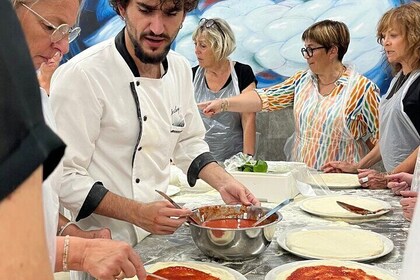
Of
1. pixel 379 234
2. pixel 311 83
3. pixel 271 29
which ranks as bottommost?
pixel 379 234

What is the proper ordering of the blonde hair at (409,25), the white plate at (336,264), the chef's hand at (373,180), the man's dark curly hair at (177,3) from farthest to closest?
the blonde hair at (409,25) → the chef's hand at (373,180) → the man's dark curly hair at (177,3) → the white plate at (336,264)

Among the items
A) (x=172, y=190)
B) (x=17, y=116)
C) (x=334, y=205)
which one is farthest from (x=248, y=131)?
(x=17, y=116)

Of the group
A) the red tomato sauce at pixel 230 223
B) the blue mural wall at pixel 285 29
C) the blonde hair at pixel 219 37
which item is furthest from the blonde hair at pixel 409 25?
the red tomato sauce at pixel 230 223

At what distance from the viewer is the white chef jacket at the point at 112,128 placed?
1.89 m

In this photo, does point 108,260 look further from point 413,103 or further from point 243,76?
point 243,76

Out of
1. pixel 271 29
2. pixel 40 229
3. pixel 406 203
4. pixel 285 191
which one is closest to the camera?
pixel 40 229

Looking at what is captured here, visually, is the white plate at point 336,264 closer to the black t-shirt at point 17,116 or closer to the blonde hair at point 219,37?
the black t-shirt at point 17,116

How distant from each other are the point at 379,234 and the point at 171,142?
0.90m

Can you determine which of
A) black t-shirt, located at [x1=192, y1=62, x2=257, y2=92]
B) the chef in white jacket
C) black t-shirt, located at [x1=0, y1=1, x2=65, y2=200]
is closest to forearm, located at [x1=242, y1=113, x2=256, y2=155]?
black t-shirt, located at [x1=192, y1=62, x2=257, y2=92]

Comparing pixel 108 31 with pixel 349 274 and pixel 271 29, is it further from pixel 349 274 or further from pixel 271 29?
pixel 349 274

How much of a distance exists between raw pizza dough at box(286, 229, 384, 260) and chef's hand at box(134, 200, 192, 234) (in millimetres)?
384

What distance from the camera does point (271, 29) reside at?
4477mm

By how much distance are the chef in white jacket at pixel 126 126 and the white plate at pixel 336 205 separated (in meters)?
0.36

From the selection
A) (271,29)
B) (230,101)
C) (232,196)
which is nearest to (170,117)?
(232,196)
